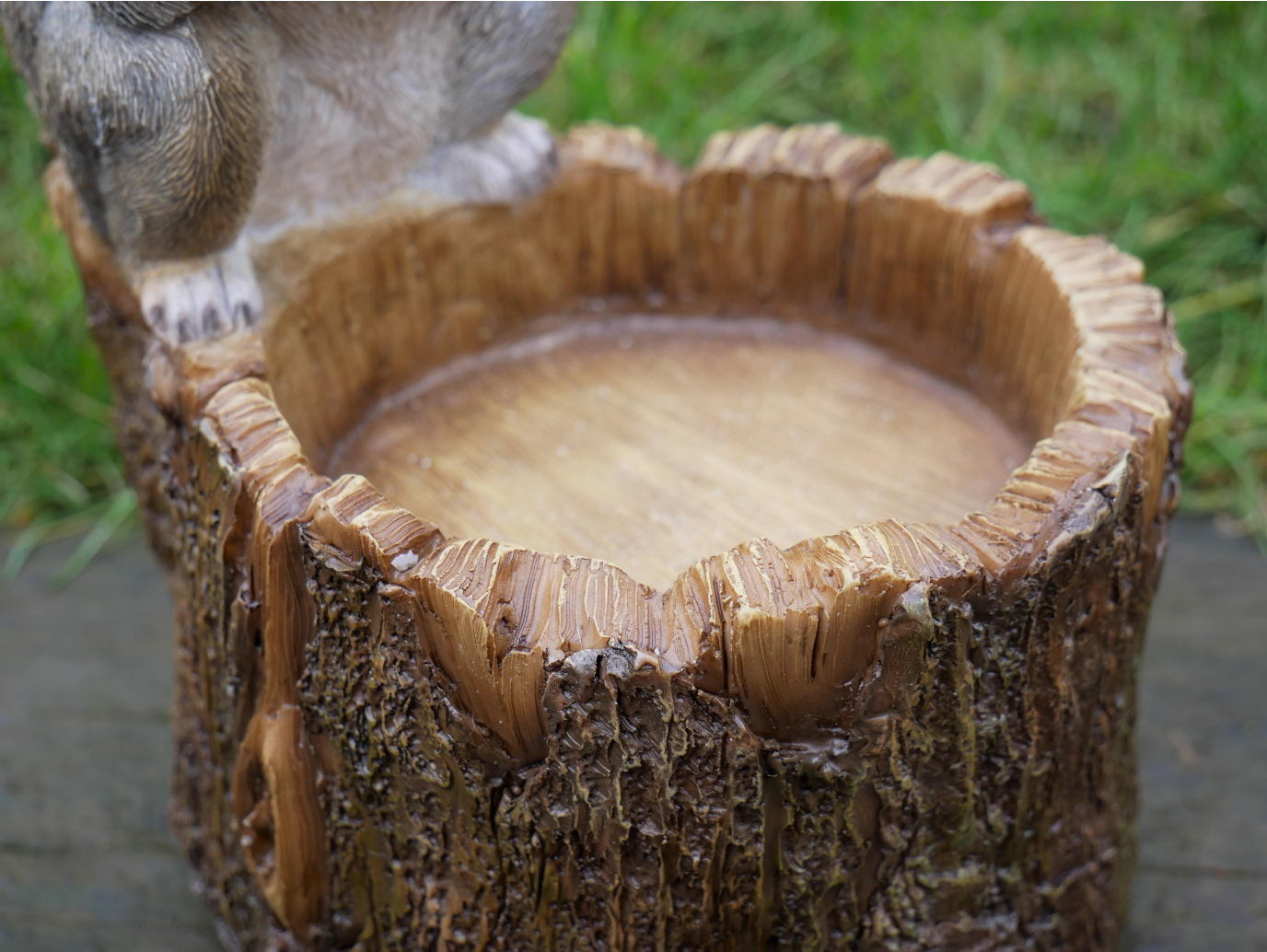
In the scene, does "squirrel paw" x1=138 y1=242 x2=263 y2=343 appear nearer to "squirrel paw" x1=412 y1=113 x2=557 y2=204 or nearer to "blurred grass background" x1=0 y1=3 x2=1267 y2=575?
"squirrel paw" x1=412 y1=113 x2=557 y2=204

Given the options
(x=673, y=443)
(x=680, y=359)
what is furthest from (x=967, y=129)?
(x=673, y=443)

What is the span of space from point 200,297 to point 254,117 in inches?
6.3

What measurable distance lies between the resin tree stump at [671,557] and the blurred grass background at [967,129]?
0.81 meters

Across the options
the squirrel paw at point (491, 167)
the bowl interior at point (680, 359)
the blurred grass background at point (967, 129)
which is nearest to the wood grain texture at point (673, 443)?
the bowl interior at point (680, 359)

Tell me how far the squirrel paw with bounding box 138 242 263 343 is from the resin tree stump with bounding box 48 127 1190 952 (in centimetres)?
3

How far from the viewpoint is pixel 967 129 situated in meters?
2.33

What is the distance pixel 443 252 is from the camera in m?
1.30

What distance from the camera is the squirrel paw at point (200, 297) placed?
1062mm

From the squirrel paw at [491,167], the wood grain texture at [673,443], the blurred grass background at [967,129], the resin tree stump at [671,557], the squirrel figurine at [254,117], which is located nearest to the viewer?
the resin tree stump at [671,557]

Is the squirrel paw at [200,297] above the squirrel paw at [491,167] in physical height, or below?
below

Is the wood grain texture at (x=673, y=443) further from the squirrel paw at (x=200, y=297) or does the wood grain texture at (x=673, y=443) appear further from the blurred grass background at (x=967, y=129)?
the blurred grass background at (x=967, y=129)

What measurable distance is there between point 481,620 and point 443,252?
0.61 m

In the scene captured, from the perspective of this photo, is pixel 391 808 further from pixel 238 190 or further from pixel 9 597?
pixel 9 597

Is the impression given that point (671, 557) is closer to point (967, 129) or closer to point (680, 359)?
point (680, 359)
